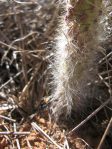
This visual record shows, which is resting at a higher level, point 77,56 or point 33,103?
point 77,56

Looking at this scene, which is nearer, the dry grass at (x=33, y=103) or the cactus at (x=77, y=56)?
the cactus at (x=77, y=56)

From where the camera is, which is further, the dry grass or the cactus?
the dry grass

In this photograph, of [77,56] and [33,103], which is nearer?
[77,56]

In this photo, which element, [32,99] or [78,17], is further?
[32,99]

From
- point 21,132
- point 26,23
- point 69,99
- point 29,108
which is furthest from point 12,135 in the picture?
point 26,23

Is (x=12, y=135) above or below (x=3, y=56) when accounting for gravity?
below

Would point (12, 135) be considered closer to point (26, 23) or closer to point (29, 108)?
point (29, 108)

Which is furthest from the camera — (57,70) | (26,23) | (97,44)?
(26,23)

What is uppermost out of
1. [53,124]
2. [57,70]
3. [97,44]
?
[97,44]
